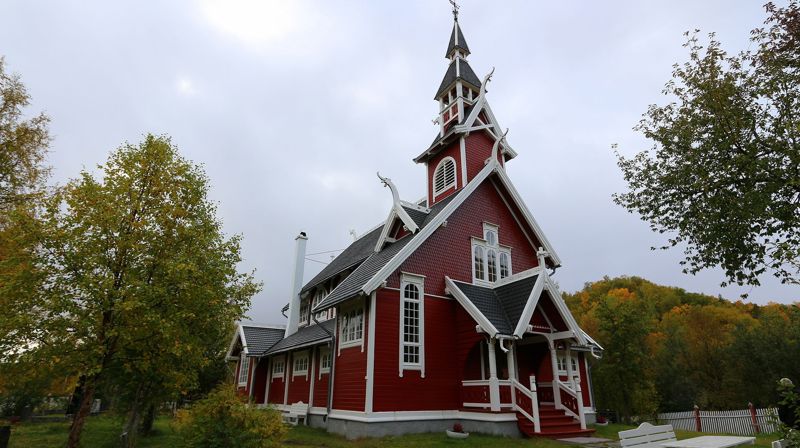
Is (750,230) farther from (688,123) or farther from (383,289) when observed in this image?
(383,289)

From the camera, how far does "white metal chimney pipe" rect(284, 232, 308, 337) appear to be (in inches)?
939

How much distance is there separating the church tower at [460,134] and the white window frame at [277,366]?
37.8ft

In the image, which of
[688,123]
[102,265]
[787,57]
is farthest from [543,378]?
[102,265]

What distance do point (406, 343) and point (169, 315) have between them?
739cm

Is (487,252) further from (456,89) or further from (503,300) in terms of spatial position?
(456,89)

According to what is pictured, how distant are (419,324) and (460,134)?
953 cm

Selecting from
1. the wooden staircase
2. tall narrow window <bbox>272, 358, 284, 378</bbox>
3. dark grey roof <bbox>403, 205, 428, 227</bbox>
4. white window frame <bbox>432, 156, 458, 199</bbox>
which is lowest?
the wooden staircase

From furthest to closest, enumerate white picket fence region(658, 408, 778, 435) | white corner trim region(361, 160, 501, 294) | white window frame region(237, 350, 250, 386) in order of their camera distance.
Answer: white window frame region(237, 350, 250, 386), white picket fence region(658, 408, 778, 435), white corner trim region(361, 160, 501, 294)

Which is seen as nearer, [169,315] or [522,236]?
[169,315]

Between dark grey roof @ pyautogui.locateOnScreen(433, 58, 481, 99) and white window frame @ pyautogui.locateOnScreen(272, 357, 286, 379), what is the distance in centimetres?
1670

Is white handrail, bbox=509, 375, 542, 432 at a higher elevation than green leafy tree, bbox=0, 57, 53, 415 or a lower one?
lower

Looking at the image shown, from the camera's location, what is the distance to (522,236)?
1942 centimetres

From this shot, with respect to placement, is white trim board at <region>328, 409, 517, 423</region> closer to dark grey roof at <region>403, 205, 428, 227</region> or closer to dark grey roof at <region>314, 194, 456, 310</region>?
dark grey roof at <region>314, 194, 456, 310</region>

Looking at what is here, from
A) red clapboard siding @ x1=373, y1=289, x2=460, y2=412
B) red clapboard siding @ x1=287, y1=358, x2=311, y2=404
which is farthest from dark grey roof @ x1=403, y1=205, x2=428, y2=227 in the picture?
red clapboard siding @ x1=287, y1=358, x2=311, y2=404
